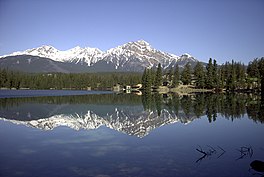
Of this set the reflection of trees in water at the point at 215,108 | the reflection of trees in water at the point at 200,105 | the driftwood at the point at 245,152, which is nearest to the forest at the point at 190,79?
the reflection of trees in water at the point at 200,105

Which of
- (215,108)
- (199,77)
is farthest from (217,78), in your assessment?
(215,108)

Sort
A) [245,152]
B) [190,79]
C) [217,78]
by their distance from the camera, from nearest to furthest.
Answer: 1. [245,152]
2. [217,78]
3. [190,79]

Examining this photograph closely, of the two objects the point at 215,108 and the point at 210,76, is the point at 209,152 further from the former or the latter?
the point at 210,76

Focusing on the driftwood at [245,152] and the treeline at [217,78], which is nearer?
the driftwood at [245,152]

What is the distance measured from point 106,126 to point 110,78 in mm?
165374

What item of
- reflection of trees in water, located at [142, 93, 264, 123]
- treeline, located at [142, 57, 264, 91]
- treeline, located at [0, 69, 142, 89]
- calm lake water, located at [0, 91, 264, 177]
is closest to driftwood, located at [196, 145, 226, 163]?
calm lake water, located at [0, 91, 264, 177]

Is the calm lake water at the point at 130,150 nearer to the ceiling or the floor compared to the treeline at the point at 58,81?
nearer to the floor

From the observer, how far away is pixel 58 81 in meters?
176

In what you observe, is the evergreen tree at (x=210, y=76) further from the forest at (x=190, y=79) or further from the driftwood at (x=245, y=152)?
the driftwood at (x=245, y=152)

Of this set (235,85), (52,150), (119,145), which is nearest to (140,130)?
(119,145)

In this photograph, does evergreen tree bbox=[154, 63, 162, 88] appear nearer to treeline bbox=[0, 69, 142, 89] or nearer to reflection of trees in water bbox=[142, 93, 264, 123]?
treeline bbox=[0, 69, 142, 89]

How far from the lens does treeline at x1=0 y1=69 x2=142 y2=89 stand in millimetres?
151125

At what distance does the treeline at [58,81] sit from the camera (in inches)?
5950

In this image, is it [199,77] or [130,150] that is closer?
[130,150]
